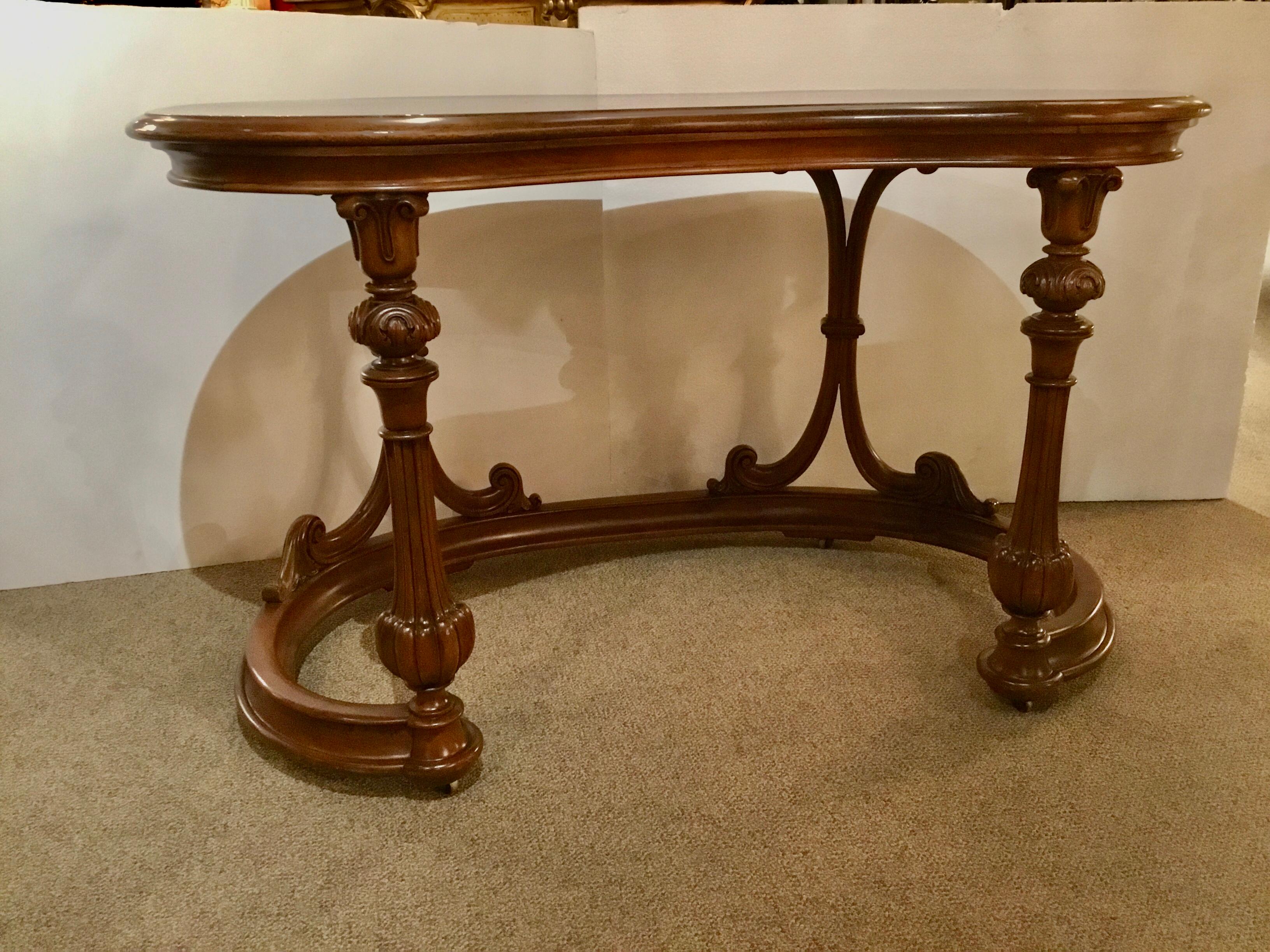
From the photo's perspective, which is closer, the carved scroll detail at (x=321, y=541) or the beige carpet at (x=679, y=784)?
the beige carpet at (x=679, y=784)

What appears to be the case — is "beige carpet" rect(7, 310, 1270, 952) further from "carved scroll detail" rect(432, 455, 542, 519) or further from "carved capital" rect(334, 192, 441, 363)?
"carved capital" rect(334, 192, 441, 363)

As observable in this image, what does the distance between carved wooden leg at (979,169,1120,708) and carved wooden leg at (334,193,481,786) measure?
0.75 meters

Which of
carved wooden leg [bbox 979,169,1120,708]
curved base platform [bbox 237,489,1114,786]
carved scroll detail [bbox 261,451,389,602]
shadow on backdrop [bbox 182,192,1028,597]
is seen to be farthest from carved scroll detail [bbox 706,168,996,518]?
carved scroll detail [bbox 261,451,389,602]

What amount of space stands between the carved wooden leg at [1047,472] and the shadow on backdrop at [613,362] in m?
0.73

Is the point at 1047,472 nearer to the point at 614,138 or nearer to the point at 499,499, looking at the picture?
the point at 614,138

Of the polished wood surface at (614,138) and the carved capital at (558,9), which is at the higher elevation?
the carved capital at (558,9)

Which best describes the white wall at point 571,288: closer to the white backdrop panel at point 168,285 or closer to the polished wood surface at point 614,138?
the white backdrop panel at point 168,285

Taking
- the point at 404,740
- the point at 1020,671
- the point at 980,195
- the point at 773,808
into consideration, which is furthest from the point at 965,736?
the point at 980,195

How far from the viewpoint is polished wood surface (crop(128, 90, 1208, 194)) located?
111cm

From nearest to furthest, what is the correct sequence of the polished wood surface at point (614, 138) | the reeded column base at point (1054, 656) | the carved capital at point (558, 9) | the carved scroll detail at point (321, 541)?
the polished wood surface at point (614, 138), the reeded column base at point (1054, 656), the carved scroll detail at point (321, 541), the carved capital at point (558, 9)

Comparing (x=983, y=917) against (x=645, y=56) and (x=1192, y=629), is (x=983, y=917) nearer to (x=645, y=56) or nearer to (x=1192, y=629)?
(x=1192, y=629)


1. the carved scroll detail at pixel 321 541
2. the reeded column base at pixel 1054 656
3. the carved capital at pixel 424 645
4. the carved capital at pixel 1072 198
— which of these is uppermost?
the carved capital at pixel 1072 198

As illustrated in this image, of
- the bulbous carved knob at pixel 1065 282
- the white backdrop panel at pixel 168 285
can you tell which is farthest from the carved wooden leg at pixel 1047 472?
the white backdrop panel at pixel 168 285

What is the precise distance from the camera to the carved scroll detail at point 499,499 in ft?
6.55
